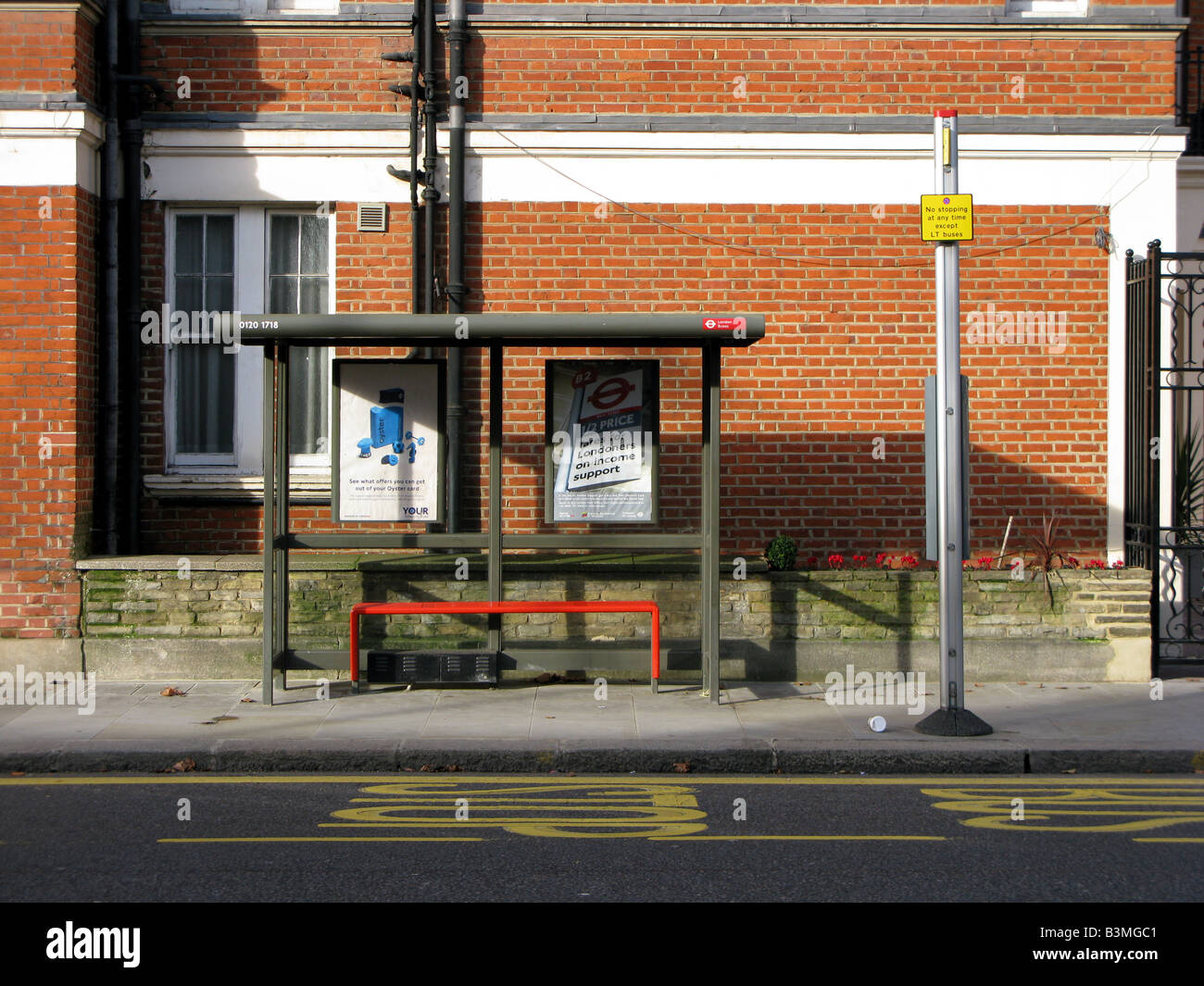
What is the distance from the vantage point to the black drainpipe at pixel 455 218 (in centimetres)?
1129

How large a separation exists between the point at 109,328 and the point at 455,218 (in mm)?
3139

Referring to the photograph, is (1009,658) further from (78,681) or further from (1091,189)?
(78,681)

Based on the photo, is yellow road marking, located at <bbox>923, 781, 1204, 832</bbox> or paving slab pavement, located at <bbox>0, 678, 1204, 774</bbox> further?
paving slab pavement, located at <bbox>0, 678, 1204, 774</bbox>

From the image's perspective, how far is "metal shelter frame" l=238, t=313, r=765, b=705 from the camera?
356 inches

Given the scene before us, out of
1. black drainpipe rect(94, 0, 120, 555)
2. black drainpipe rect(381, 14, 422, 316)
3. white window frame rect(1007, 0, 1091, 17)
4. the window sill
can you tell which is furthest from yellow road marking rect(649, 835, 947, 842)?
white window frame rect(1007, 0, 1091, 17)

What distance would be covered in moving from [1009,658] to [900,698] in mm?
1138

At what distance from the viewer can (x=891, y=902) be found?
17.7 feet

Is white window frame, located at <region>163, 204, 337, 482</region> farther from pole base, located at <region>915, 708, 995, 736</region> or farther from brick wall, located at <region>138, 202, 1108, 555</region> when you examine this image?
pole base, located at <region>915, 708, 995, 736</region>

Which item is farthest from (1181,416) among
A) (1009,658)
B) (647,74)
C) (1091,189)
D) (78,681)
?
(78,681)

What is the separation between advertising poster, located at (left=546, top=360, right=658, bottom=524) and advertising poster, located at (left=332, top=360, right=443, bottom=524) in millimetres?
930

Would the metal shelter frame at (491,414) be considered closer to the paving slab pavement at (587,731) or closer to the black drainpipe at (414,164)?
the paving slab pavement at (587,731)

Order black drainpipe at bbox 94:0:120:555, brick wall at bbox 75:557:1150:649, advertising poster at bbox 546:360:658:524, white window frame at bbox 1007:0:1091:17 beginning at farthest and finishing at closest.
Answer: white window frame at bbox 1007:0:1091:17
black drainpipe at bbox 94:0:120:555
brick wall at bbox 75:557:1150:649
advertising poster at bbox 546:360:658:524

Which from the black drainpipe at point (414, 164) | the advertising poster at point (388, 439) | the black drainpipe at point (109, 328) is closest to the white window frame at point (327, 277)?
the black drainpipe at point (414, 164)

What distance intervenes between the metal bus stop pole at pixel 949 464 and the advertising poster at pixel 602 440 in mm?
2314
